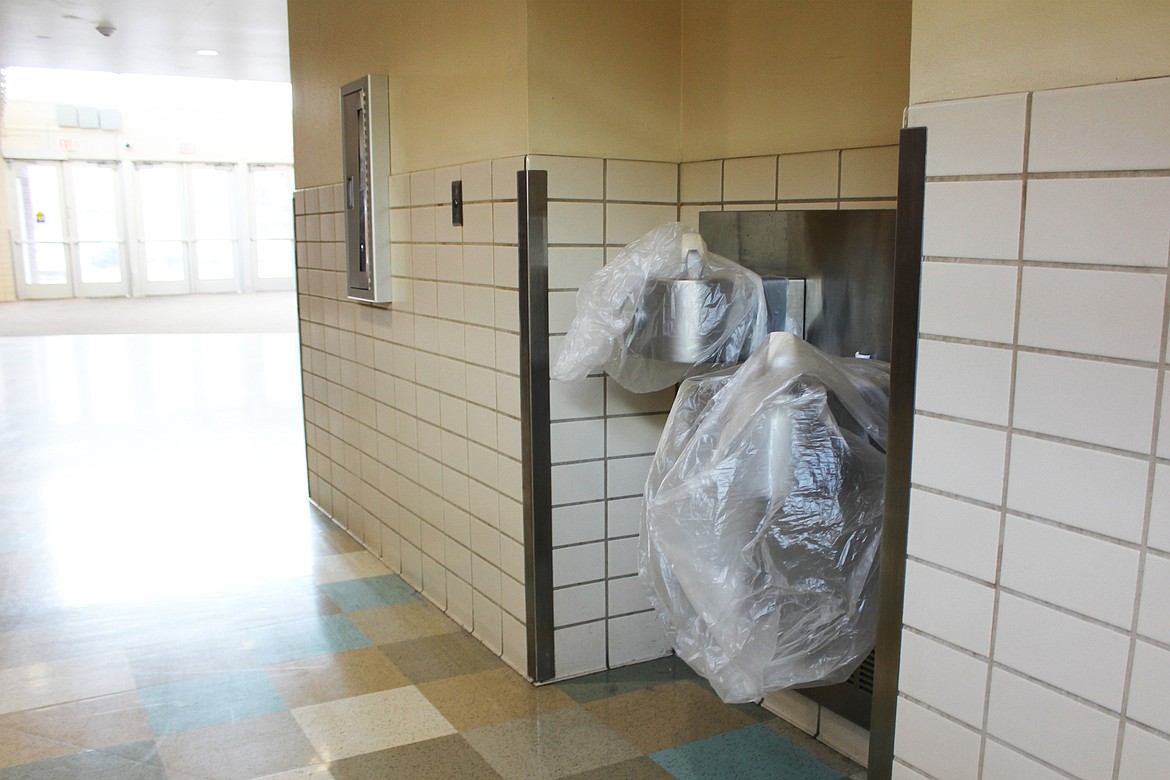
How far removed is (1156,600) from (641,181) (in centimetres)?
174

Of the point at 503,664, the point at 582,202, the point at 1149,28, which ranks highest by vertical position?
the point at 1149,28

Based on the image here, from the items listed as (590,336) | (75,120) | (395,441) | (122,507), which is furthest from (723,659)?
(75,120)

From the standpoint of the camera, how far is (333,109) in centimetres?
383

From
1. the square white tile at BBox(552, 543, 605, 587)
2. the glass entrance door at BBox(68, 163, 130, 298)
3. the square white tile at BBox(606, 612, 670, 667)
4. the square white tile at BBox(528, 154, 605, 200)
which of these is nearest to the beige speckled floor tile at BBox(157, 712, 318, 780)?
the square white tile at BBox(552, 543, 605, 587)

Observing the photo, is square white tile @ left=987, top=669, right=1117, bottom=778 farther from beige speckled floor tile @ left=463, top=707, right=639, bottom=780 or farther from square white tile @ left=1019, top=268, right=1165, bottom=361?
beige speckled floor tile @ left=463, top=707, right=639, bottom=780

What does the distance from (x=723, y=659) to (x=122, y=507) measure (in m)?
3.53

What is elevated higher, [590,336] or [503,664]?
[590,336]

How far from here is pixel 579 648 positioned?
2746 mm

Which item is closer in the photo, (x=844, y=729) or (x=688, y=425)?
(x=688, y=425)

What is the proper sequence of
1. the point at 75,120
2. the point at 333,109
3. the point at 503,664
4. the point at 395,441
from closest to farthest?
the point at 503,664 → the point at 395,441 → the point at 333,109 → the point at 75,120

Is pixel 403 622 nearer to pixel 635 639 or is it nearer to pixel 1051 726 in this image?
pixel 635 639

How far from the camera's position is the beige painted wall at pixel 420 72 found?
258cm

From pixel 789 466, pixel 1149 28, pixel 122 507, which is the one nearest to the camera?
pixel 1149 28

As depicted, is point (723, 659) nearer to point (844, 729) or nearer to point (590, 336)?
point (844, 729)
